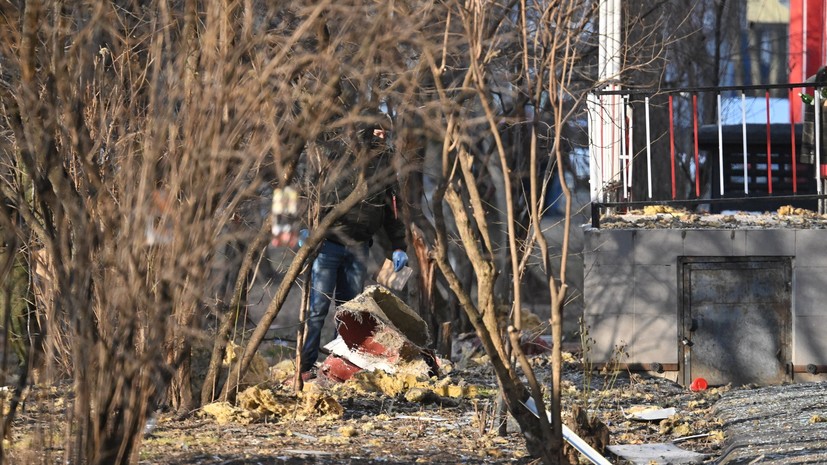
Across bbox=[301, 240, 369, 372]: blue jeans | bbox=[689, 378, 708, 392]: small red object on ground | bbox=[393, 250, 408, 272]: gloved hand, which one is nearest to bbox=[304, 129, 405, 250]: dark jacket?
bbox=[301, 240, 369, 372]: blue jeans

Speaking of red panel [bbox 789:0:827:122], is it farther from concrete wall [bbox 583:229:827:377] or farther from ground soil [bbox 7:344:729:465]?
ground soil [bbox 7:344:729:465]

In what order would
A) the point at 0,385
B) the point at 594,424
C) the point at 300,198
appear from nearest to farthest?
the point at 0,385 < the point at 594,424 < the point at 300,198

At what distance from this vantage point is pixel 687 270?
7.61 meters

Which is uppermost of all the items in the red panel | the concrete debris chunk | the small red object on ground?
the red panel

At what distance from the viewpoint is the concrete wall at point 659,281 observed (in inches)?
297

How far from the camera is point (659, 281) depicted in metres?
7.55

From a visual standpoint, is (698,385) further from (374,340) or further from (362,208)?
(362,208)

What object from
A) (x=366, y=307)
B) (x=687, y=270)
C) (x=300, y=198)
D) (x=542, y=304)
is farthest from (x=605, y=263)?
(x=542, y=304)

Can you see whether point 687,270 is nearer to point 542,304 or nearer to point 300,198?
point 300,198

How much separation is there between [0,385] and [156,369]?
45 centimetres

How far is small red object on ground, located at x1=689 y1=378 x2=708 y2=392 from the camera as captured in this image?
7.58 meters

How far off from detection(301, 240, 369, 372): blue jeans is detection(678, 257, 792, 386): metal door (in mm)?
2278

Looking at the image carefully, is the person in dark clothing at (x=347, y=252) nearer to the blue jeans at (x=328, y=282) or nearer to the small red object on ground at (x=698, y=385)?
the blue jeans at (x=328, y=282)

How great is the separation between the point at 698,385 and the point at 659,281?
2.53 ft
